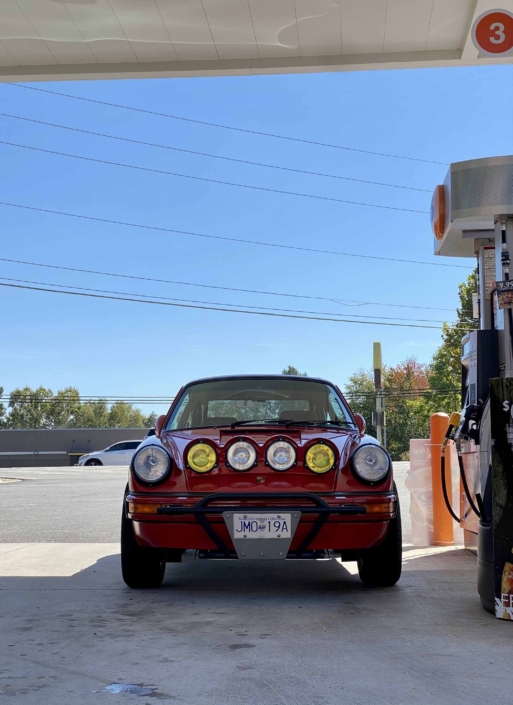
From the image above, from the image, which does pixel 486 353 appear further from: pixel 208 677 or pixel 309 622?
pixel 208 677

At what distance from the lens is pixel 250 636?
3.89 meters

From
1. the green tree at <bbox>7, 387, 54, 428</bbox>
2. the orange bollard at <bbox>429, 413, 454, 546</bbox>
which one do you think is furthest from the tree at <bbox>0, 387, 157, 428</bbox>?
the orange bollard at <bbox>429, 413, 454, 546</bbox>

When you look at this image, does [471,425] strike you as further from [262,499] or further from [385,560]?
[262,499]

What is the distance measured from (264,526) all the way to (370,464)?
0.75 metres

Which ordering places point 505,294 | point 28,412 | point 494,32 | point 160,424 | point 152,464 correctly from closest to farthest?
point 152,464, point 505,294, point 160,424, point 494,32, point 28,412

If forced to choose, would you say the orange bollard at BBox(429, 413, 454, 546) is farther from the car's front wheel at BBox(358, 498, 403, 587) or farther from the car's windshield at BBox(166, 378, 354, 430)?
the car's front wheel at BBox(358, 498, 403, 587)

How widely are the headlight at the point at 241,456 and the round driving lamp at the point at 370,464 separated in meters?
0.61

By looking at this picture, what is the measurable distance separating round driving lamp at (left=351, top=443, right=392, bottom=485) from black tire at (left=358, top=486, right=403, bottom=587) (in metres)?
0.31

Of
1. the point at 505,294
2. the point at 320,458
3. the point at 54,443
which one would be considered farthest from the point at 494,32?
the point at 54,443

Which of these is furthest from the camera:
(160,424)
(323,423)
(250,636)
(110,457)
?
(110,457)

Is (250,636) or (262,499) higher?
(262,499)

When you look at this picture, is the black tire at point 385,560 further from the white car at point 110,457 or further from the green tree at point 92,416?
the green tree at point 92,416

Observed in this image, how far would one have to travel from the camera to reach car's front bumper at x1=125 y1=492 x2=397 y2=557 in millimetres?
4668

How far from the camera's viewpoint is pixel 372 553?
511cm
